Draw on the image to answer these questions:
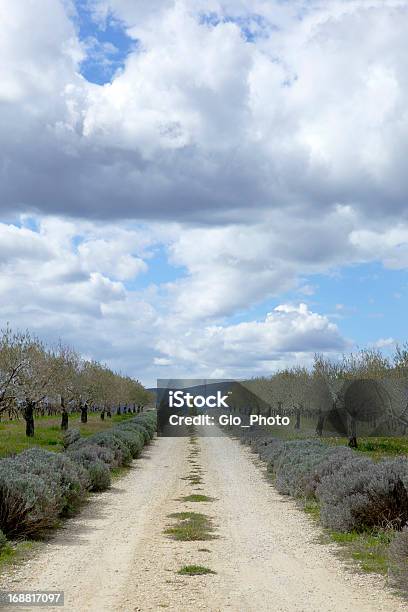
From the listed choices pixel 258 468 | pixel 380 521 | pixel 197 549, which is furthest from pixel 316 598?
pixel 258 468

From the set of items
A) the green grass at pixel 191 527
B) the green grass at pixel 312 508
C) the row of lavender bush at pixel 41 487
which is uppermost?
the row of lavender bush at pixel 41 487

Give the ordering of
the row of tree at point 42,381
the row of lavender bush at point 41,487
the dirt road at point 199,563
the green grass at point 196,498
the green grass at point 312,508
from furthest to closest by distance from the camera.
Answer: the row of tree at point 42,381, the green grass at point 196,498, the green grass at point 312,508, the row of lavender bush at point 41,487, the dirt road at point 199,563

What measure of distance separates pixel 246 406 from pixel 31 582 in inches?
3352

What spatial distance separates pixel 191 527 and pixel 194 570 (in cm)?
394

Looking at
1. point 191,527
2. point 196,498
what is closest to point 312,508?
point 196,498

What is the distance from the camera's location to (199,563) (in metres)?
10.2

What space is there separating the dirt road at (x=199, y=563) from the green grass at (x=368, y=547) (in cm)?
34

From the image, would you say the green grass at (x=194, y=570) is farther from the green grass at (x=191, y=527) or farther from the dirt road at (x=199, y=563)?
the green grass at (x=191, y=527)

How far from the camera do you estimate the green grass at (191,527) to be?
12508 millimetres

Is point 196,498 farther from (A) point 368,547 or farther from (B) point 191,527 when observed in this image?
(A) point 368,547

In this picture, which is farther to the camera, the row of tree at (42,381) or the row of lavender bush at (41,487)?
the row of tree at (42,381)

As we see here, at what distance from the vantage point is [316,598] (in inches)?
327

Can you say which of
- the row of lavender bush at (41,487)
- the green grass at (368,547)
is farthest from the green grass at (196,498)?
the green grass at (368,547)

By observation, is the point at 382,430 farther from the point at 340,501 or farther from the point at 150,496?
the point at 340,501
